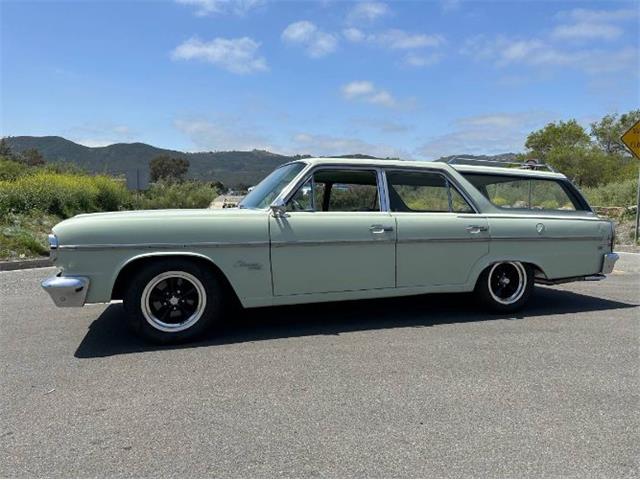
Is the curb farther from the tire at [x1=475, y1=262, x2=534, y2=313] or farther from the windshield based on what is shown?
the tire at [x1=475, y1=262, x2=534, y2=313]

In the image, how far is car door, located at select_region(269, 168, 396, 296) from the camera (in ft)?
16.0

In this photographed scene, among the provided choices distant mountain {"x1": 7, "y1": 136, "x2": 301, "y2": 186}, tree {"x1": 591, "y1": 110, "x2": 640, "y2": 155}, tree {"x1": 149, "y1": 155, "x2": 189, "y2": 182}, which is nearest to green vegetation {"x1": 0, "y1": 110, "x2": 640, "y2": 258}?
tree {"x1": 591, "y1": 110, "x2": 640, "y2": 155}

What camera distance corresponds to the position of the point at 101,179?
769 inches

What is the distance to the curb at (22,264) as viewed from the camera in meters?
9.27

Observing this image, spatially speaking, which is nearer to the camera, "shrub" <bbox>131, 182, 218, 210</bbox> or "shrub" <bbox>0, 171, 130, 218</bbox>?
"shrub" <bbox>0, 171, 130, 218</bbox>

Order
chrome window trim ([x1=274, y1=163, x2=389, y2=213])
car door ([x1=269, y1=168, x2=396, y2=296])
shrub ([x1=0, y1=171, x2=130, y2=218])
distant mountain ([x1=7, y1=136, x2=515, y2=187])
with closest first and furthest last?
car door ([x1=269, y1=168, x2=396, y2=296]) → chrome window trim ([x1=274, y1=163, x2=389, y2=213]) → shrub ([x1=0, y1=171, x2=130, y2=218]) → distant mountain ([x1=7, y1=136, x2=515, y2=187])

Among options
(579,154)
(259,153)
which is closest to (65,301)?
(579,154)

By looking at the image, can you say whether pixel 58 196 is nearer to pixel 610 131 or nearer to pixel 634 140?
pixel 634 140

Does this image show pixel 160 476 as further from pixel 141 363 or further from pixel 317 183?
pixel 317 183

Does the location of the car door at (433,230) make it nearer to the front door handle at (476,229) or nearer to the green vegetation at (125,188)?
the front door handle at (476,229)

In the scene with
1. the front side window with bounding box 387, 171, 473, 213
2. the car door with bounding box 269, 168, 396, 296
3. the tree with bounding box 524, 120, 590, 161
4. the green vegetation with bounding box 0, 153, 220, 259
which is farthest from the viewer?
the tree with bounding box 524, 120, 590, 161

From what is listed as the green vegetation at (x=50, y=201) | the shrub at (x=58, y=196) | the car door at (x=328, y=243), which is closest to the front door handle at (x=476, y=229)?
the car door at (x=328, y=243)

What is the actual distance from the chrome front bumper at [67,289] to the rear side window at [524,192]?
406cm

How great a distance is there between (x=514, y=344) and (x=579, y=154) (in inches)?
1516
